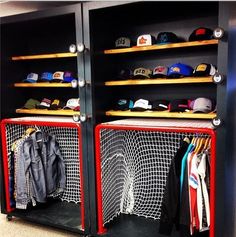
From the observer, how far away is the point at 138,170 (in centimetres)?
279

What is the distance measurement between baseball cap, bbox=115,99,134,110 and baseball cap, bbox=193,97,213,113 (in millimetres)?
579

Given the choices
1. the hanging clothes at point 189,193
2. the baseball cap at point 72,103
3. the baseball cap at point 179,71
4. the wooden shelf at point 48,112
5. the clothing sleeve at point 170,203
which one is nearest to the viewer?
the hanging clothes at point 189,193

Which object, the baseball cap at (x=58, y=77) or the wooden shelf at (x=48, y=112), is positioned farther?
the baseball cap at (x=58, y=77)

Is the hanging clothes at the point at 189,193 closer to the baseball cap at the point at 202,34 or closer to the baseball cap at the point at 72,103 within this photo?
the baseball cap at the point at 202,34

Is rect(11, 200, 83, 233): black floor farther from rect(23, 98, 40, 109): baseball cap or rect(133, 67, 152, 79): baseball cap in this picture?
rect(133, 67, 152, 79): baseball cap

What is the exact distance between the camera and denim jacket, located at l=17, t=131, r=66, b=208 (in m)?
2.75

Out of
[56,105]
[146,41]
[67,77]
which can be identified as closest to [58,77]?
[67,77]

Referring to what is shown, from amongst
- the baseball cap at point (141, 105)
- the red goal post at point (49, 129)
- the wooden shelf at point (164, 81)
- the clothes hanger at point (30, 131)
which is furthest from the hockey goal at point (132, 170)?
the clothes hanger at point (30, 131)

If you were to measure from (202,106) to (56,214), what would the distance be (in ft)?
5.46

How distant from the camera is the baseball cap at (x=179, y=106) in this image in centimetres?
229

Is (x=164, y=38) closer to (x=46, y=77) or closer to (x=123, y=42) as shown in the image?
(x=123, y=42)

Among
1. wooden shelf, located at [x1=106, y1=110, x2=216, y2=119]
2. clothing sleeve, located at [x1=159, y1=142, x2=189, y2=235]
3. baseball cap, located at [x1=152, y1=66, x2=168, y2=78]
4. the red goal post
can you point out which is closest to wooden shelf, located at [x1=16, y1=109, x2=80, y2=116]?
the red goal post

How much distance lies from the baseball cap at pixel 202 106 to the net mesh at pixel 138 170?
0.40 metres

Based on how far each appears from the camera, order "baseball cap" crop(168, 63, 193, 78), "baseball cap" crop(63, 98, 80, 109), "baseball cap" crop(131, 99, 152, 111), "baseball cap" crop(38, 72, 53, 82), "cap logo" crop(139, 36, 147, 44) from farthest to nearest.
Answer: "baseball cap" crop(38, 72, 53, 82) < "baseball cap" crop(63, 98, 80, 109) < "baseball cap" crop(131, 99, 152, 111) < "cap logo" crop(139, 36, 147, 44) < "baseball cap" crop(168, 63, 193, 78)
